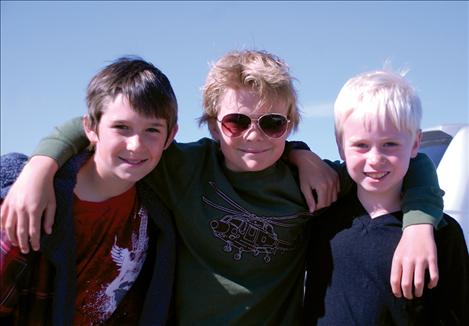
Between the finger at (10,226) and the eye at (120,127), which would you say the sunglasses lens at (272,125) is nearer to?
the eye at (120,127)

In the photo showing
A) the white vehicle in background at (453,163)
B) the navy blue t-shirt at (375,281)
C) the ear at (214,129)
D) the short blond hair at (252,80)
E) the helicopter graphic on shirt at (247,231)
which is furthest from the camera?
the white vehicle in background at (453,163)

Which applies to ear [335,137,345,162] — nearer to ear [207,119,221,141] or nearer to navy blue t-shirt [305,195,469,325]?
navy blue t-shirt [305,195,469,325]

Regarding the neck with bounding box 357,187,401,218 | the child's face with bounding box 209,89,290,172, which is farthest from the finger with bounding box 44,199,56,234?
the neck with bounding box 357,187,401,218

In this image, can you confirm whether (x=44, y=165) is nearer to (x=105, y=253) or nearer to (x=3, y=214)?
(x=3, y=214)

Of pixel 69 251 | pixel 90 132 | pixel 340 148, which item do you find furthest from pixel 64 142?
pixel 340 148

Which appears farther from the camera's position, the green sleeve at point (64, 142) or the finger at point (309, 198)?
the finger at point (309, 198)

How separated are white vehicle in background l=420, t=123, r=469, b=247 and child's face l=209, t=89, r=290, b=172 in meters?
1.34

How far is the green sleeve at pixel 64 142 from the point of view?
2.49 m

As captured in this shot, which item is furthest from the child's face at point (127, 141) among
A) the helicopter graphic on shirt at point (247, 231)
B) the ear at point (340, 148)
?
the ear at point (340, 148)

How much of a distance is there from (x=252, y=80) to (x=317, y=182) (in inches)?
22.8

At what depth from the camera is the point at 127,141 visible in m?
2.54

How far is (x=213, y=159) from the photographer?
2.84m

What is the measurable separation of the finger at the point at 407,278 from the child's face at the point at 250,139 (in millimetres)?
819

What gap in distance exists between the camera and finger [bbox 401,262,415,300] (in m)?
2.24
